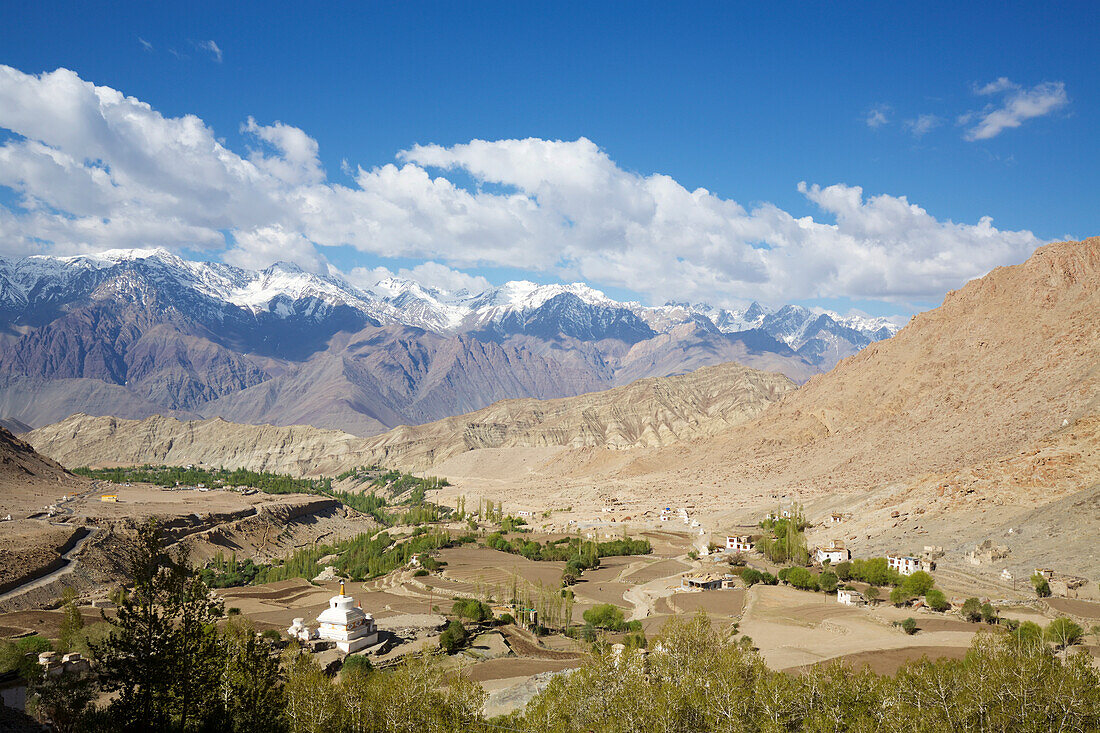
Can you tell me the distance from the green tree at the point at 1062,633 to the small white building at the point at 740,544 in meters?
47.7

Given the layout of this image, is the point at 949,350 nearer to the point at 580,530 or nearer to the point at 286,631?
the point at 580,530

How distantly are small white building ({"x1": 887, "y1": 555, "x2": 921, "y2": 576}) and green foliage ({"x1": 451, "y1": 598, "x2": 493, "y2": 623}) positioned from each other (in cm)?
3979

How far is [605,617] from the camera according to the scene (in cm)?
5888

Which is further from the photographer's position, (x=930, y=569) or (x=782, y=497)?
(x=782, y=497)

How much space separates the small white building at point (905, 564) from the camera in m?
68.9

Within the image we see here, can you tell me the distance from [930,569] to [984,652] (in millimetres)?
40313

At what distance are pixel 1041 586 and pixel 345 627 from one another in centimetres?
5250

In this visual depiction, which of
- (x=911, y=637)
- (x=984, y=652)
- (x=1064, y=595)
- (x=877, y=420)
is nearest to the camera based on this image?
(x=984, y=652)

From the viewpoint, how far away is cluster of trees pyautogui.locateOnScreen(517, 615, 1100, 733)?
24.7 meters

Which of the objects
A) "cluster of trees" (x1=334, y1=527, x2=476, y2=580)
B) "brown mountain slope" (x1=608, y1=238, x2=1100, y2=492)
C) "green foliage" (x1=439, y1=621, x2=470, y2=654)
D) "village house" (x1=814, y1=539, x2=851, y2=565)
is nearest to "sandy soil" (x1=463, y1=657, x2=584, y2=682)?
"green foliage" (x1=439, y1=621, x2=470, y2=654)

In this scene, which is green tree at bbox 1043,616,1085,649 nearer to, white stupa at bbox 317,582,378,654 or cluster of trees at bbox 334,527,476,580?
white stupa at bbox 317,582,378,654

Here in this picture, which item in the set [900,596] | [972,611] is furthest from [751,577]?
[972,611]

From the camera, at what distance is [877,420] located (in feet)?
443

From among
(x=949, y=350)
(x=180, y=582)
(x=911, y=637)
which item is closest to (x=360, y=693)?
(x=180, y=582)
